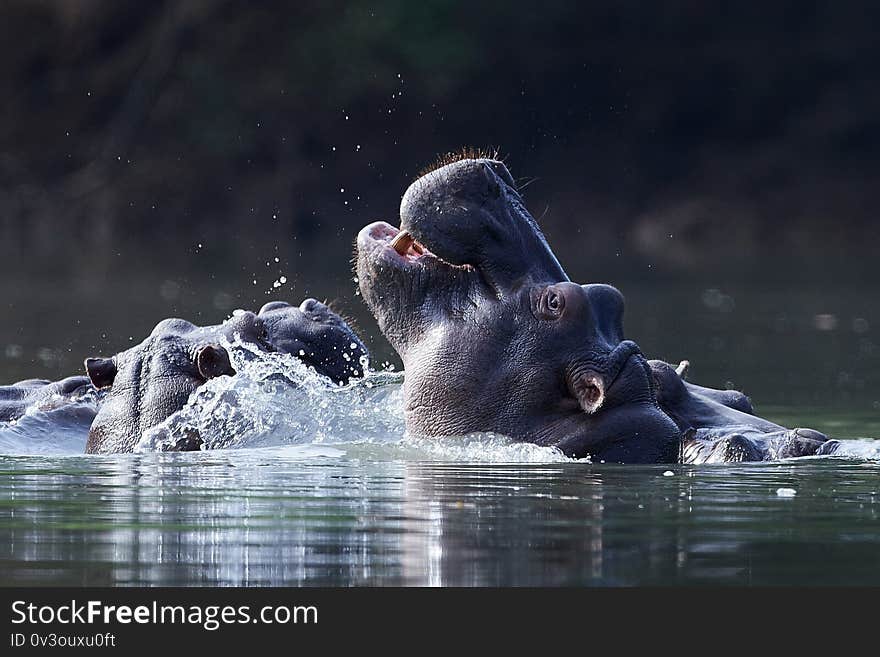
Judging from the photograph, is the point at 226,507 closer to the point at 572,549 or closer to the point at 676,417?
the point at 572,549

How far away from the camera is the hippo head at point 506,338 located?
7949mm

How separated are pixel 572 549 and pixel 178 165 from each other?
130ft

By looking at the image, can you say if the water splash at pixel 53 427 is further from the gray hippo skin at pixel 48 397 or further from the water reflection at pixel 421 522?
the water reflection at pixel 421 522

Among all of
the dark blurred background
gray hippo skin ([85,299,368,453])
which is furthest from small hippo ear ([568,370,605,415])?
the dark blurred background

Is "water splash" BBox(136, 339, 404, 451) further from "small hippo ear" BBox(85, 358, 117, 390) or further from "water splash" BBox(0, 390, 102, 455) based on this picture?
"water splash" BBox(0, 390, 102, 455)

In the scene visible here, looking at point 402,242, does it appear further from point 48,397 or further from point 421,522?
point 48,397

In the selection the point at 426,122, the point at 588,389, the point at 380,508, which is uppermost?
the point at 426,122

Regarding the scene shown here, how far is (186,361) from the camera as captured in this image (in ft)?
28.4

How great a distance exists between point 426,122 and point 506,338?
131ft

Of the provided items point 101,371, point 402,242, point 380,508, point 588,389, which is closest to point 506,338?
point 588,389

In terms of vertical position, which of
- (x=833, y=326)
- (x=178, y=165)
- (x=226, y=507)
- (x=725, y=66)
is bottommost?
(x=226, y=507)

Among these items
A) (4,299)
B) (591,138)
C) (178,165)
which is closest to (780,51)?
(591,138)

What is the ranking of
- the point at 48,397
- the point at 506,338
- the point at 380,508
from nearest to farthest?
the point at 380,508, the point at 506,338, the point at 48,397

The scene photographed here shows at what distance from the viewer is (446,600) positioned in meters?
5.32
